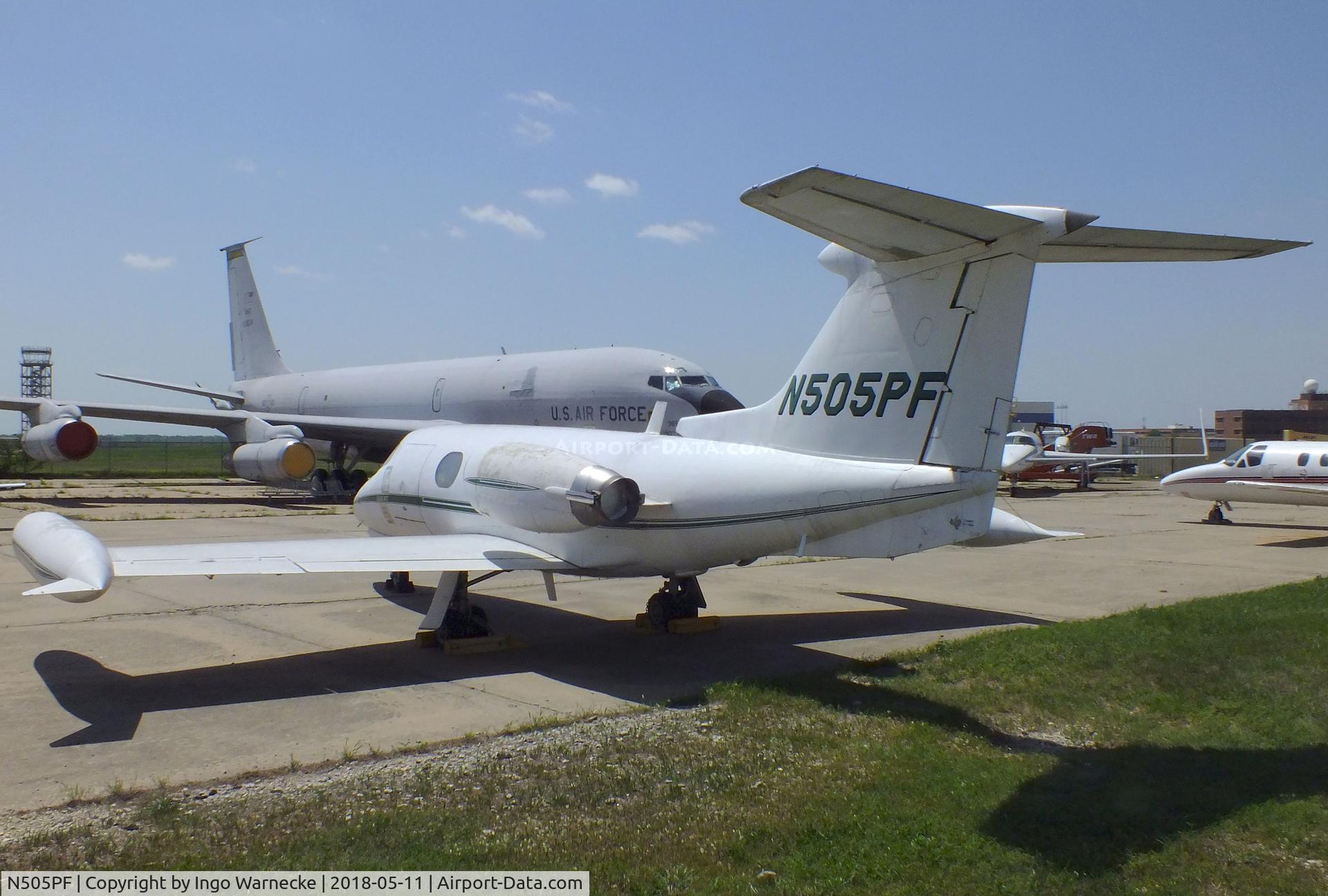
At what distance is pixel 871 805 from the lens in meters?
5.15

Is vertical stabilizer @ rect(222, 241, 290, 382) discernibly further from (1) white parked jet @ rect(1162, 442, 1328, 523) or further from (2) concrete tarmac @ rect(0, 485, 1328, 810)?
(1) white parked jet @ rect(1162, 442, 1328, 523)

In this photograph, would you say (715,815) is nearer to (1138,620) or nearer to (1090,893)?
(1090,893)

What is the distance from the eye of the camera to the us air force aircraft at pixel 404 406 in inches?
816

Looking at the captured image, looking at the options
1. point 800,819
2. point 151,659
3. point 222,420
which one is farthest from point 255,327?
point 800,819

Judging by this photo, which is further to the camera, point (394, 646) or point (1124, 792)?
point (394, 646)

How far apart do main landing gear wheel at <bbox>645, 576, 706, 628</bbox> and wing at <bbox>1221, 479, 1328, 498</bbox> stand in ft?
54.7

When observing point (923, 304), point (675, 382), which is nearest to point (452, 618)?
point (923, 304)

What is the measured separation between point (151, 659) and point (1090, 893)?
757 centimetres

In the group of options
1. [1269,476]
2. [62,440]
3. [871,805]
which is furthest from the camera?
[62,440]

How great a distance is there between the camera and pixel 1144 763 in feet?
19.4

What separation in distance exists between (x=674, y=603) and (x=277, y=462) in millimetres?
16274

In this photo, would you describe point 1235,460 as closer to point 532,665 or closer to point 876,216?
point 532,665

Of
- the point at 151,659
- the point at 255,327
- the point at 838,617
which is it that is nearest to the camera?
the point at 151,659

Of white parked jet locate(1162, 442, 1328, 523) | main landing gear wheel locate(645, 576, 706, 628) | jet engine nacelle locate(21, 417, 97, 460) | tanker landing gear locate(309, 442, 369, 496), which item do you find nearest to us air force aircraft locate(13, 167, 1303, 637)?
main landing gear wheel locate(645, 576, 706, 628)
